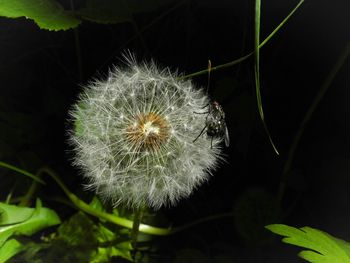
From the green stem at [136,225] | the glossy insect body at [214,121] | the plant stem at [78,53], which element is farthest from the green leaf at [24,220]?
the glossy insect body at [214,121]

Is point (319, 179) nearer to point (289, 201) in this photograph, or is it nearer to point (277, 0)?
point (289, 201)

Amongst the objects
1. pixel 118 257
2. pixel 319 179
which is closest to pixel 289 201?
pixel 319 179

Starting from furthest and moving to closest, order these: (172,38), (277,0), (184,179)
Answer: (172,38) < (277,0) < (184,179)

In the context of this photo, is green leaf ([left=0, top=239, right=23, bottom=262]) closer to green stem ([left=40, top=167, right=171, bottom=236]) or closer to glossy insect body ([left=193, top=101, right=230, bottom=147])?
green stem ([left=40, top=167, right=171, bottom=236])

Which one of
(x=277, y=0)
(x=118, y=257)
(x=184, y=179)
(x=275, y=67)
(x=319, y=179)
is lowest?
(x=118, y=257)

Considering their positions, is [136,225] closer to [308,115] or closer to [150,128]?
[150,128]
